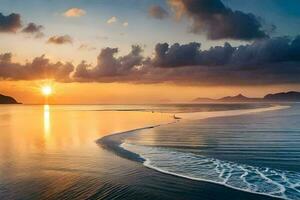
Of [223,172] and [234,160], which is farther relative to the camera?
[234,160]

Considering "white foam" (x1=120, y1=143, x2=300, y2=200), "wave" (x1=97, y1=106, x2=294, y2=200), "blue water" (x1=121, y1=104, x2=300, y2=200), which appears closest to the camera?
"white foam" (x1=120, y1=143, x2=300, y2=200)

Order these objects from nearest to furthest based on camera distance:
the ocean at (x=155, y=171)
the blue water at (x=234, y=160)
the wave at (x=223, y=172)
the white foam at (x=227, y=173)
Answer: the ocean at (x=155, y=171)
the white foam at (x=227, y=173)
the wave at (x=223, y=172)
the blue water at (x=234, y=160)

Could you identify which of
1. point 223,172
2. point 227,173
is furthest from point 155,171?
point 227,173

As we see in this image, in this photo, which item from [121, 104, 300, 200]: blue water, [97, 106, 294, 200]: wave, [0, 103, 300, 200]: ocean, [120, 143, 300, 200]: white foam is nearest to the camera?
[0, 103, 300, 200]: ocean

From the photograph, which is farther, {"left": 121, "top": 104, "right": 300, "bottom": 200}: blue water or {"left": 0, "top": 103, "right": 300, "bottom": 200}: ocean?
{"left": 121, "top": 104, "right": 300, "bottom": 200}: blue water

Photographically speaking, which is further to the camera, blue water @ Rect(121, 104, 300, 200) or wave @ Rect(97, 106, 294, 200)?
blue water @ Rect(121, 104, 300, 200)

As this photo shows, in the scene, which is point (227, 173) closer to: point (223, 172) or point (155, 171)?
point (223, 172)

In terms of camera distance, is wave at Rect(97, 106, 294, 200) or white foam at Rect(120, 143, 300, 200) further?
wave at Rect(97, 106, 294, 200)

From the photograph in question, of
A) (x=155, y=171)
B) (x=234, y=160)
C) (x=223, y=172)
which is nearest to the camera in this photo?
→ (x=223, y=172)

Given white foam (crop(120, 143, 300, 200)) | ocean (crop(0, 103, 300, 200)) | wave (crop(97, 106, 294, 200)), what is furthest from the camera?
wave (crop(97, 106, 294, 200))

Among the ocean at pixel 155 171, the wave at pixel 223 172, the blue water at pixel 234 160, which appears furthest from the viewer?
the blue water at pixel 234 160

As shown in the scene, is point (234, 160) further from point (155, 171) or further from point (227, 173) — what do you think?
point (155, 171)

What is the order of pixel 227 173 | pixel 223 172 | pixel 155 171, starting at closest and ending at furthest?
pixel 227 173 → pixel 223 172 → pixel 155 171

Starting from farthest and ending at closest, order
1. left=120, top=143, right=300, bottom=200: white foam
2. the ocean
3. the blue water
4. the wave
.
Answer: the blue water
the wave
left=120, top=143, right=300, bottom=200: white foam
the ocean
